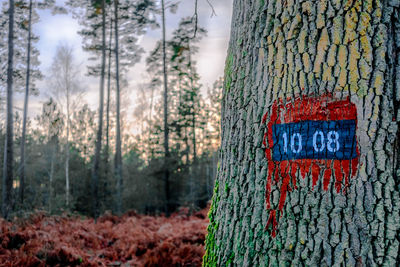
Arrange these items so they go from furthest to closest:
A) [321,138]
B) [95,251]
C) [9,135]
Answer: [9,135], [95,251], [321,138]

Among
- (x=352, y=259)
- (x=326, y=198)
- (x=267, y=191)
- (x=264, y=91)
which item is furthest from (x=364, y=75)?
(x=352, y=259)

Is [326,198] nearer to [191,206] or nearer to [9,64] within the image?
[9,64]

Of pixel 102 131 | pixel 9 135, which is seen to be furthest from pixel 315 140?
pixel 102 131

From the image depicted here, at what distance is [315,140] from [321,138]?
3 centimetres

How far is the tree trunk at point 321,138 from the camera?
4.88ft

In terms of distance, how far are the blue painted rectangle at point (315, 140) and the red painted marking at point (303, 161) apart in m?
0.02

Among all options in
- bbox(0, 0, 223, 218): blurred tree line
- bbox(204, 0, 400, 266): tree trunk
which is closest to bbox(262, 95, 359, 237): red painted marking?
bbox(204, 0, 400, 266): tree trunk

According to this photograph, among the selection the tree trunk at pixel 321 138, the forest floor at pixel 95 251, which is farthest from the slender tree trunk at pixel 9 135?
the tree trunk at pixel 321 138

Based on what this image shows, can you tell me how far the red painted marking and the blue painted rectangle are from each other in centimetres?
2

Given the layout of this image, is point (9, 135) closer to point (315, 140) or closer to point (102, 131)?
point (102, 131)

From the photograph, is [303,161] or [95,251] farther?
[95,251]

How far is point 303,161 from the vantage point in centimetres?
161

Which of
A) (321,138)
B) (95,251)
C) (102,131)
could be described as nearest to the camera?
(321,138)

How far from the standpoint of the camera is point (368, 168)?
150cm
